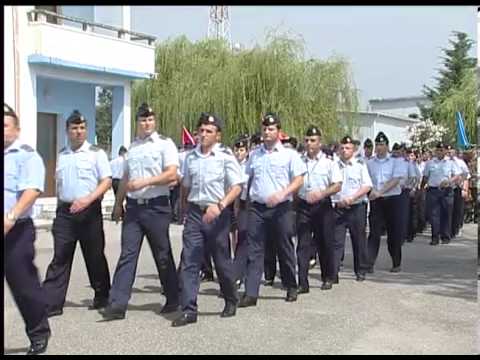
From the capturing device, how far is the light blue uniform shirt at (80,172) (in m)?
6.79

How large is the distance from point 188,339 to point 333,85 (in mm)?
24482

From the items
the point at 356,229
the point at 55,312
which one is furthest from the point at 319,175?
the point at 55,312

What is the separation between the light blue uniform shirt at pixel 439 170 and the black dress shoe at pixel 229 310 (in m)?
8.09

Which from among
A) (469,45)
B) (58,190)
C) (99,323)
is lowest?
(99,323)

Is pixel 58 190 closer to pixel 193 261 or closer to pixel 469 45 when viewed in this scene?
pixel 193 261

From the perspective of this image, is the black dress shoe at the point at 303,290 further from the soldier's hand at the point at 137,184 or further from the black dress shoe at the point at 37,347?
the black dress shoe at the point at 37,347

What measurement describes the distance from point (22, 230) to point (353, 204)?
4821mm

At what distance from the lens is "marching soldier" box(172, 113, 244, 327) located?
6727 millimetres

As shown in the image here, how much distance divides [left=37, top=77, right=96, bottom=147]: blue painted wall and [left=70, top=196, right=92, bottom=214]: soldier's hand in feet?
42.9

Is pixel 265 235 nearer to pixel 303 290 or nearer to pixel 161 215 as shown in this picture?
pixel 303 290

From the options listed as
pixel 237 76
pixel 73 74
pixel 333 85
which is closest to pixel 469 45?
pixel 333 85

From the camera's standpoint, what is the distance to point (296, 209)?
859cm

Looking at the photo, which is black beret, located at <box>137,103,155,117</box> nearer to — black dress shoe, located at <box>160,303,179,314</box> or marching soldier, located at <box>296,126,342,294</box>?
black dress shoe, located at <box>160,303,179,314</box>

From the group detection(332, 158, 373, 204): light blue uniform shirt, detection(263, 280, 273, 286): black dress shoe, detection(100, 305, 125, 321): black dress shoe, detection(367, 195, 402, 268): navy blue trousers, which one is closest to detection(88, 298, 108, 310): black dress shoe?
detection(100, 305, 125, 321): black dress shoe
